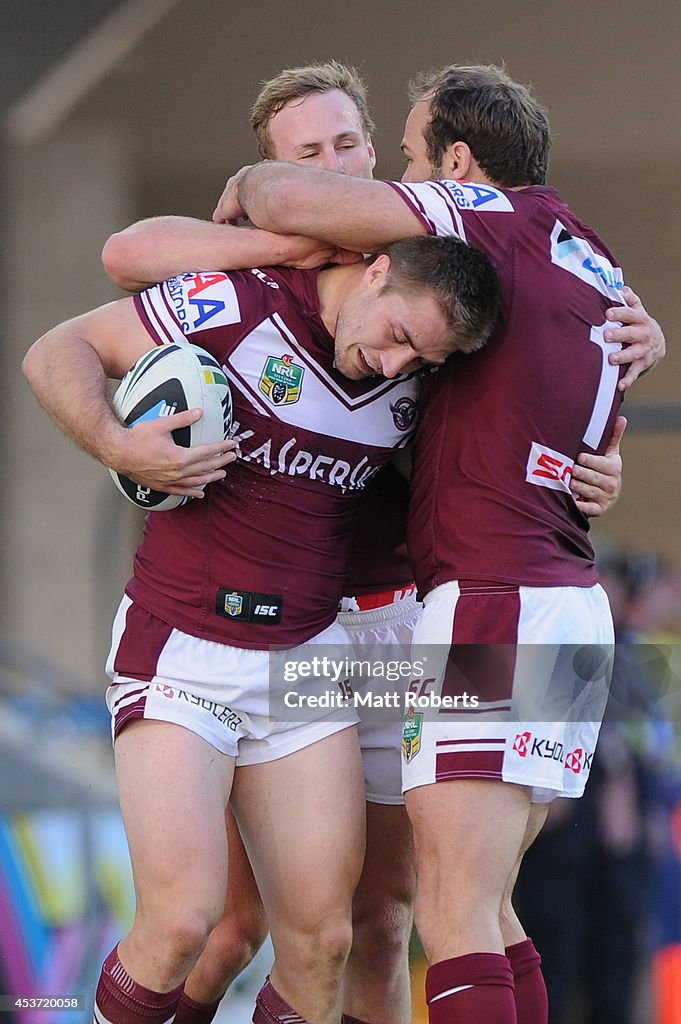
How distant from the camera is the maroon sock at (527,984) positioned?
8.04ft

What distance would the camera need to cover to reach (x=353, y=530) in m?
2.72

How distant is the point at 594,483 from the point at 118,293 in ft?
12.5

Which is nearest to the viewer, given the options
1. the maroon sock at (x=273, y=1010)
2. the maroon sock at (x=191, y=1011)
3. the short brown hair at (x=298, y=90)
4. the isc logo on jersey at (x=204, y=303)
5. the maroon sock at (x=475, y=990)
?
the maroon sock at (x=475, y=990)

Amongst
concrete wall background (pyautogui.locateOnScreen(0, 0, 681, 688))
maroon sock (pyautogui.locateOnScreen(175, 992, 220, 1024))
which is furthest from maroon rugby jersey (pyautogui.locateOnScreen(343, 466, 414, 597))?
concrete wall background (pyautogui.locateOnScreen(0, 0, 681, 688))

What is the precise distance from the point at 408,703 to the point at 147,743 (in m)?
0.48

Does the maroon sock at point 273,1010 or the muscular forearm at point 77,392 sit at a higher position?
the muscular forearm at point 77,392

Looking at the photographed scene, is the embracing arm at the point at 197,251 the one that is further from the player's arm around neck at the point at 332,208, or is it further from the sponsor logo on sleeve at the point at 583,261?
the sponsor logo on sleeve at the point at 583,261

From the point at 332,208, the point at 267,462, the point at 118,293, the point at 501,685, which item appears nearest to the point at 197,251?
the point at 332,208

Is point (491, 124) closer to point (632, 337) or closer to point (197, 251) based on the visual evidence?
point (632, 337)

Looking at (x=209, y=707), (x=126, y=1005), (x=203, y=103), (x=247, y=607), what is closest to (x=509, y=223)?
(x=247, y=607)

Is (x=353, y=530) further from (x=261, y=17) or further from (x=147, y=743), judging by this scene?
(x=261, y=17)

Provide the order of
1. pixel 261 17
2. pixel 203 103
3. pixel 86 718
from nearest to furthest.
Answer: pixel 86 718, pixel 261 17, pixel 203 103

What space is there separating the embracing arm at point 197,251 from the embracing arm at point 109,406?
0.24 feet

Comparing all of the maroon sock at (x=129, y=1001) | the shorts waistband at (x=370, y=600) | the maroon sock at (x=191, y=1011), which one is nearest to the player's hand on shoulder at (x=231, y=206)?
the shorts waistband at (x=370, y=600)
